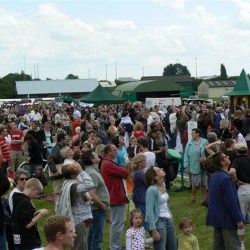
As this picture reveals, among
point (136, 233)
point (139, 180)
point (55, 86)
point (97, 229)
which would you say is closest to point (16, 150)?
point (139, 180)

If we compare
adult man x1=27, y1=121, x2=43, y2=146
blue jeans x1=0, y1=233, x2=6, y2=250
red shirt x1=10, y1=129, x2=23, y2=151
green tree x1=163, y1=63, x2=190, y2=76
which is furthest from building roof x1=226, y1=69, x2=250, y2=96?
green tree x1=163, y1=63, x2=190, y2=76

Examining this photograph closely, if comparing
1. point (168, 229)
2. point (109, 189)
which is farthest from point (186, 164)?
point (168, 229)

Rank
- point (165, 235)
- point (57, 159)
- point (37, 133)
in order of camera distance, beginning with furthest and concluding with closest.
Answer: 1. point (37, 133)
2. point (57, 159)
3. point (165, 235)

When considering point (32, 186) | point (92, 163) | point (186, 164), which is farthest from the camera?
point (186, 164)

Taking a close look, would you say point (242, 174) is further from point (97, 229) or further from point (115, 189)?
point (97, 229)

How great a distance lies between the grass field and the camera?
9970 mm

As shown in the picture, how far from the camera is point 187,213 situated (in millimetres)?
11852

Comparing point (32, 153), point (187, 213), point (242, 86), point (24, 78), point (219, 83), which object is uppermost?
point (24, 78)

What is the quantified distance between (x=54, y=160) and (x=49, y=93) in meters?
93.3

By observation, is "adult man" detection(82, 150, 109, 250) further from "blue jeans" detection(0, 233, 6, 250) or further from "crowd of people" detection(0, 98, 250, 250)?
"blue jeans" detection(0, 233, 6, 250)

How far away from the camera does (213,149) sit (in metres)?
11.5

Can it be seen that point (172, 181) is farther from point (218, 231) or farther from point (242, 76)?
point (242, 76)

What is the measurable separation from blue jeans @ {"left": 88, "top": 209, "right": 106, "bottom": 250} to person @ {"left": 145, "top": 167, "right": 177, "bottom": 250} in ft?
3.36

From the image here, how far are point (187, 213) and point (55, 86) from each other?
93.9 meters
